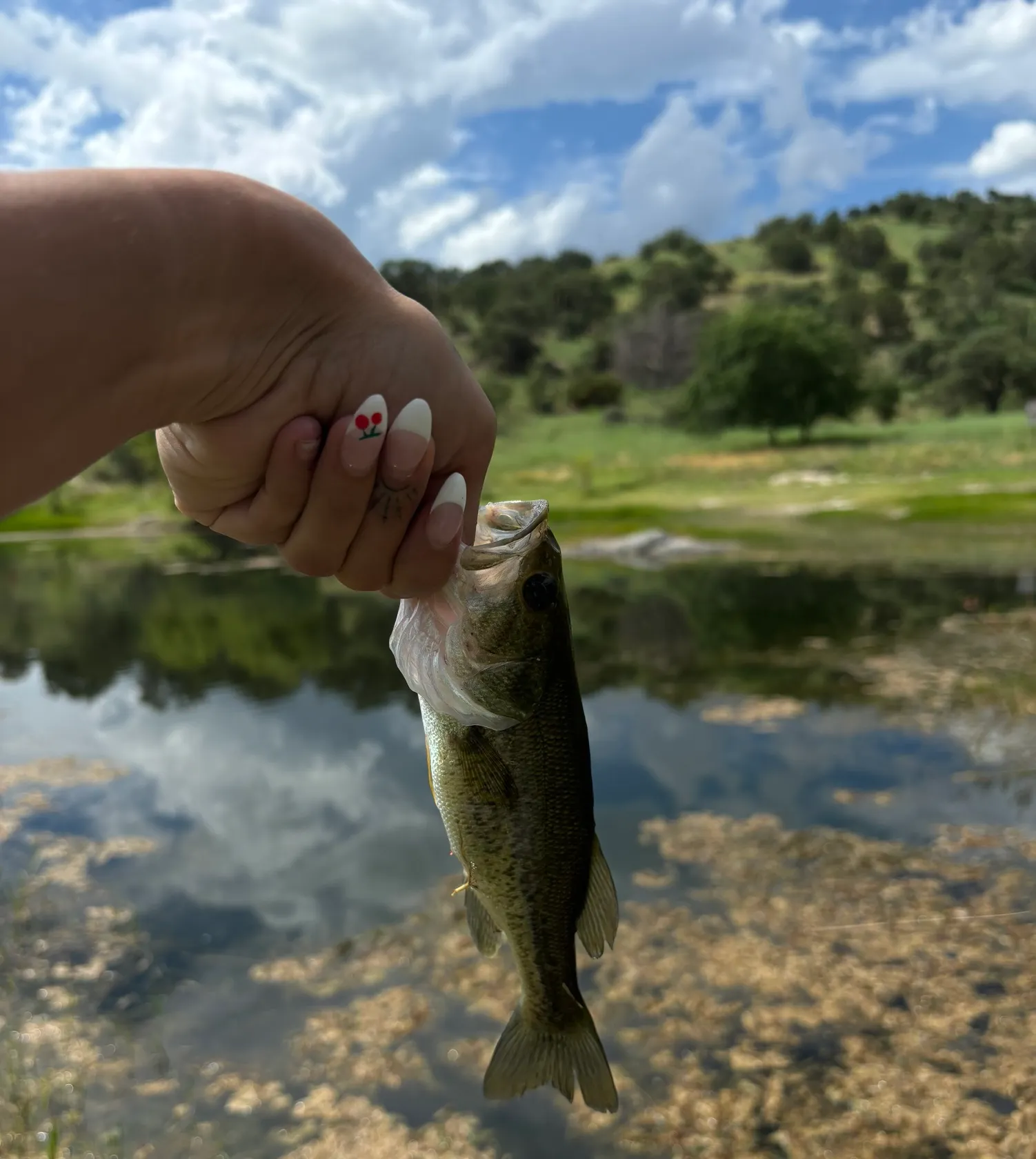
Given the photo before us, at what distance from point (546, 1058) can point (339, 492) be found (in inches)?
74.0

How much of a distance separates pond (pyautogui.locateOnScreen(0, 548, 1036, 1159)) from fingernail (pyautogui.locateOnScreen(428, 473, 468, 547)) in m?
4.46

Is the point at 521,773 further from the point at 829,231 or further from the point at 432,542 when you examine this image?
the point at 829,231

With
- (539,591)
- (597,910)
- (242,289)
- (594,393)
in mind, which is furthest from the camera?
(594,393)

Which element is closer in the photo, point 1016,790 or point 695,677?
point 1016,790

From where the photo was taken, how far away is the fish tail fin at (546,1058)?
2.78 m

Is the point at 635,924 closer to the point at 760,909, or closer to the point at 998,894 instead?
the point at 760,909

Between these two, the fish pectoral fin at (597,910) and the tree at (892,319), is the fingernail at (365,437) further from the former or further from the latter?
the tree at (892,319)

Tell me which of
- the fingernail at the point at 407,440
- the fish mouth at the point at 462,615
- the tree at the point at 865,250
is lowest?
the fish mouth at the point at 462,615

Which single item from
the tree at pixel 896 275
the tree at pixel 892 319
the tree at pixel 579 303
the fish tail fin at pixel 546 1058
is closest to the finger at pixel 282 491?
the fish tail fin at pixel 546 1058

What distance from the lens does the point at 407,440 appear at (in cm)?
192

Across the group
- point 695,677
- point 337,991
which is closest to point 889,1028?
point 337,991

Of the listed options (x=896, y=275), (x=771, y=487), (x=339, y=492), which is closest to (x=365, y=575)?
(x=339, y=492)

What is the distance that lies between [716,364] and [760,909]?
50.8 m

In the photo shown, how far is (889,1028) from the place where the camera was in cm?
581
